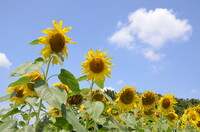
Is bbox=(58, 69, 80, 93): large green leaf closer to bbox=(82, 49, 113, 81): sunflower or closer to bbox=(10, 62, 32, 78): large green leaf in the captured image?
bbox=(10, 62, 32, 78): large green leaf

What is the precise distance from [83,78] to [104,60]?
20.8 inches

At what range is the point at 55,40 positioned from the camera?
8.70 feet

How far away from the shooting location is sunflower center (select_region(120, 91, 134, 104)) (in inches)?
211

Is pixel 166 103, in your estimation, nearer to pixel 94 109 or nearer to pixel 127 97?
pixel 127 97

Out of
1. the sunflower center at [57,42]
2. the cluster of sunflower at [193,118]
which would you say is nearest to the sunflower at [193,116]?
the cluster of sunflower at [193,118]

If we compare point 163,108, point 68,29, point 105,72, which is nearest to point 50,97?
point 68,29

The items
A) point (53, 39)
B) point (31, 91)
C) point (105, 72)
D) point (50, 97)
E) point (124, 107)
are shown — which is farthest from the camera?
point (124, 107)

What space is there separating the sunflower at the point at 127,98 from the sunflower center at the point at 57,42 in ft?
9.85

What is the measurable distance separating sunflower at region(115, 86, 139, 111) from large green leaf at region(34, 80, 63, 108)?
3.51m

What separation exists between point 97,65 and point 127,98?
2122 mm

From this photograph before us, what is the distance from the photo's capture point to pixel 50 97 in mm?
1935

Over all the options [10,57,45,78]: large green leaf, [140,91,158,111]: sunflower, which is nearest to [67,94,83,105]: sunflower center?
[10,57,45,78]: large green leaf

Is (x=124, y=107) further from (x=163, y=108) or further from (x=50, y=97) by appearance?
(x=50, y=97)

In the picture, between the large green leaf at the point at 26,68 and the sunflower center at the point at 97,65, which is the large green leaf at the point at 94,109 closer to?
the large green leaf at the point at 26,68
